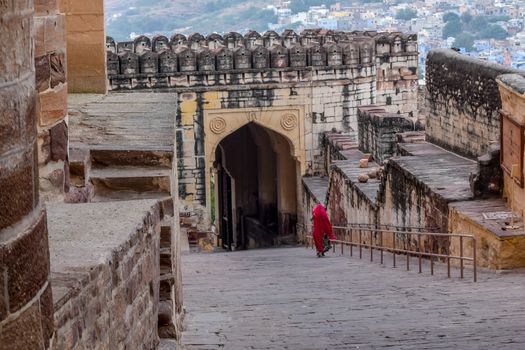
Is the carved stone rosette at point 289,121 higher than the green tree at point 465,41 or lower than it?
higher

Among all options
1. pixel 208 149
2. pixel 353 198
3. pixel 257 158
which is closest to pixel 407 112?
pixel 257 158

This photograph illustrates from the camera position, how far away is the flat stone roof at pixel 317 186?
22.6m

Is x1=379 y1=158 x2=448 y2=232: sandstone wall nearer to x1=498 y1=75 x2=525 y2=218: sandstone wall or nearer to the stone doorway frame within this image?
x1=498 y1=75 x2=525 y2=218: sandstone wall

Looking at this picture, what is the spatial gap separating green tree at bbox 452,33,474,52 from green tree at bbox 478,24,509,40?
95 cm

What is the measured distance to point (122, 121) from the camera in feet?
27.9

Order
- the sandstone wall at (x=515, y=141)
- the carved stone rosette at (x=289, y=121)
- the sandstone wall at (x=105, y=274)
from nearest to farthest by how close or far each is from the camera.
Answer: the sandstone wall at (x=105, y=274) < the sandstone wall at (x=515, y=141) < the carved stone rosette at (x=289, y=121)

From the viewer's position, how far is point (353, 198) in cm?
1775

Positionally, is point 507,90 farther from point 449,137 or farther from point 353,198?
point 353,198

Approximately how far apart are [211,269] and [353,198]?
5.14 m

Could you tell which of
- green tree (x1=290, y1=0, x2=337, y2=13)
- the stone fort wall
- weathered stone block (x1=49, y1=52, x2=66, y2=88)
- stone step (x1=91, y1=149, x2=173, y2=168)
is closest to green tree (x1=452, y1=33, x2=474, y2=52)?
green tree (x1=290, y1=0, x2=337, y2=13)

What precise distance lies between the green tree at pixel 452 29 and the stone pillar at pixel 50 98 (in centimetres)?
9747

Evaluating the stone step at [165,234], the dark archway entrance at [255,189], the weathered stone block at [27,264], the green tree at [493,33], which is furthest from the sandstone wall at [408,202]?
the green tree at [493,33]

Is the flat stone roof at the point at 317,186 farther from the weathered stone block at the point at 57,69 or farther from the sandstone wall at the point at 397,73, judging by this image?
the weathered stone block at the point at 57,69

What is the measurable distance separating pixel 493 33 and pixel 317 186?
79.2m
